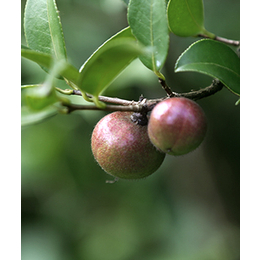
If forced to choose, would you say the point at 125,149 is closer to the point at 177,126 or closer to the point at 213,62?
the point at 177,126

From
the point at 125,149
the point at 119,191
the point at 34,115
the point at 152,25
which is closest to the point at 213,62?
the point at 152,25

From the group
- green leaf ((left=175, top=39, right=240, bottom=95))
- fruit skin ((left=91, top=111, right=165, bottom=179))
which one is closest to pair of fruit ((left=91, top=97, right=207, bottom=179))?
fruit skin ((left=91, top=111, right=165, bottom=179))

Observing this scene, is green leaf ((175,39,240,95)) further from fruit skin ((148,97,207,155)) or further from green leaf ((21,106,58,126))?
green leaf ((21,106,58,126))

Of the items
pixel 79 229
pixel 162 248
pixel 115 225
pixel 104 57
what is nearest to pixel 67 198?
pixel 79 229

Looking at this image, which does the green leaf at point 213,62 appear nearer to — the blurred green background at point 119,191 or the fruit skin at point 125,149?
the fruit skin at point 125,149

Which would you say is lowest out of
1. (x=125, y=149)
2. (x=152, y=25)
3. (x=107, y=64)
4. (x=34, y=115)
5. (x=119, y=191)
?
(x=119, y=191)

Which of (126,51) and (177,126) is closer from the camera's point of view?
(126,51)

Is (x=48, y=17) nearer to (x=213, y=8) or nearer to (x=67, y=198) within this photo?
(x=213, y=8)
